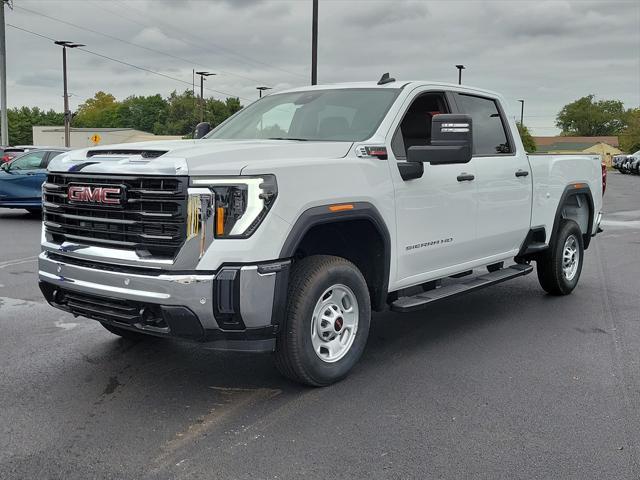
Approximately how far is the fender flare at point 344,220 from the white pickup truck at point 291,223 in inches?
0.4

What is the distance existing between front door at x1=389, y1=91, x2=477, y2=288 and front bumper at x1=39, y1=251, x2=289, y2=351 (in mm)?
1296

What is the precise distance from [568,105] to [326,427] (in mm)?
188423

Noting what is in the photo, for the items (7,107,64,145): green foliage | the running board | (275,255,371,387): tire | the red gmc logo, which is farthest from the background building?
the red gmc logo

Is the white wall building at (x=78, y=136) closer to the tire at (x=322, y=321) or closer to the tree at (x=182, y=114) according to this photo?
the tree at (x=182, y=114)

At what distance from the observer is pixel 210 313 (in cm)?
396

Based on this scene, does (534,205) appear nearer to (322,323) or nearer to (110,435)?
(322,323)

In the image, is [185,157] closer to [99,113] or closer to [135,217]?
[135,217]

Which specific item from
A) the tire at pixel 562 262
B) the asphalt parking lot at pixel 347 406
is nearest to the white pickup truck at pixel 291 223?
the asphalt parking lot at pixel 347 406

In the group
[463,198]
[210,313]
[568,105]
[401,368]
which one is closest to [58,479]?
[210,313]

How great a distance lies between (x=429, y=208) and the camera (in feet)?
17.4

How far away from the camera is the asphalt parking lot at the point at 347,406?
355cm

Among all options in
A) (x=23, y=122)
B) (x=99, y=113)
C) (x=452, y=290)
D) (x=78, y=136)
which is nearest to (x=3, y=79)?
(x=452, y=290)

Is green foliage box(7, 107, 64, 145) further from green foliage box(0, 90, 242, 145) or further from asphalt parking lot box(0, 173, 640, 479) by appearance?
asphalt parking lot box(0, 173, 640, 479)

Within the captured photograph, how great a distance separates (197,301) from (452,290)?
8.22ft
